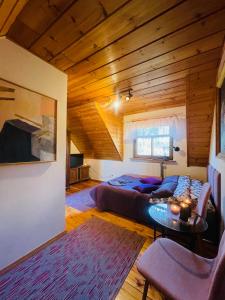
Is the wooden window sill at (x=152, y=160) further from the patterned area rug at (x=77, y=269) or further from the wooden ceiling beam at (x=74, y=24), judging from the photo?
the wooden ceiling beam at (x=74, y=24)

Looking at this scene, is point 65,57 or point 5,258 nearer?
point 5,258

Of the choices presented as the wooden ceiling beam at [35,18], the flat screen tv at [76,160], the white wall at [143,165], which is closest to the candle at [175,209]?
the wooden ceiling beam at [35,18]

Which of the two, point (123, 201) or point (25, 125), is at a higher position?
point (25, 125)

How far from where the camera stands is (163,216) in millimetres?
1535

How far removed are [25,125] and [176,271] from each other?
1866 mm

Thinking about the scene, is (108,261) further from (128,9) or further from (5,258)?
(128,9)

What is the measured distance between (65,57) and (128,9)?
91 cm

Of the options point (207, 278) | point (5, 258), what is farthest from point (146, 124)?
point (5, 258)

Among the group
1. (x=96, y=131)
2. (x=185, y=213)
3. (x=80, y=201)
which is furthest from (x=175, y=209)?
(x=96, y=131)

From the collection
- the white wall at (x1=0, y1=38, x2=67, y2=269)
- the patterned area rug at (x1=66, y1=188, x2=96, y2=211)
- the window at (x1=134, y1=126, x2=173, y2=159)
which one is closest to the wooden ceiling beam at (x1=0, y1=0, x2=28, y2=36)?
the white wall at (x1=0, y1=38, x2=67, y2=269)

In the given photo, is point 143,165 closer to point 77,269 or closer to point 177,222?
point 177,222

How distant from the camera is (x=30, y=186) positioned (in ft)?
5.55

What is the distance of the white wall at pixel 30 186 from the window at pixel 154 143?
104 inches

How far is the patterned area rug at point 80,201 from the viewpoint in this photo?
3.16 metres
